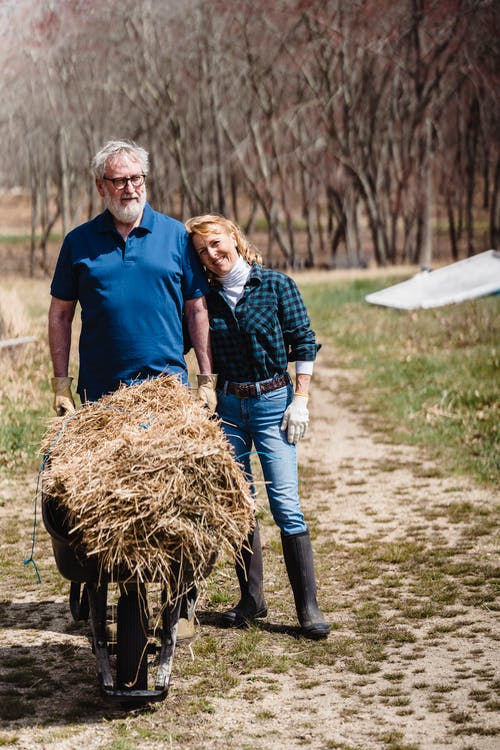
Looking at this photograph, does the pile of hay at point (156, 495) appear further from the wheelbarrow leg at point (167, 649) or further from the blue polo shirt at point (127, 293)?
the blue polo shirt at point (127, 293)

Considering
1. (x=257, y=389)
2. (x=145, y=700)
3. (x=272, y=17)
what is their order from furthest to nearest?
(x=272, y=17) → (x=257, y=389) → (x=145, y=700)

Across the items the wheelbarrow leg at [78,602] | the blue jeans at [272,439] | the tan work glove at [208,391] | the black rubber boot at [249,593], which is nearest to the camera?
the tan work glove at [208,391]

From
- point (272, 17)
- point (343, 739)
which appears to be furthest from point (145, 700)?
point (272, 17)

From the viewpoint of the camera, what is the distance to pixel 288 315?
4516mm

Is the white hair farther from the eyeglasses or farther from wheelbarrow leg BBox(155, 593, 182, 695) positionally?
wheelbarrow leg BBox(155, 593, 182, 695)

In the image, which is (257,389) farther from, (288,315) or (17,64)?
(17,64)

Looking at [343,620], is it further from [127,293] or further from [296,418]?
[127,293]

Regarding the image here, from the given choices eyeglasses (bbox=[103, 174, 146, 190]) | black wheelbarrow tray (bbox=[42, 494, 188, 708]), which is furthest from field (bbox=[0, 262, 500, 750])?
eyeglasses (bbox=[103, 174, 146, 190])

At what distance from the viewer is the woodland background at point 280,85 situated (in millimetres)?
28844

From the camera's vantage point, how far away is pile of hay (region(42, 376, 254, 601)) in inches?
135

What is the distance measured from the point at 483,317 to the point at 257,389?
10.7 metres

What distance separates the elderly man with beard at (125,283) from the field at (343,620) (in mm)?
1176

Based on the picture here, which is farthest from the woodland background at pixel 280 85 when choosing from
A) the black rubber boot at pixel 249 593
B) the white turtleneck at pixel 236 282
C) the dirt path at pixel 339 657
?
the black rubber boot at pixel 249 593

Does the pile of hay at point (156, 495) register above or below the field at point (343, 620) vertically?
above
